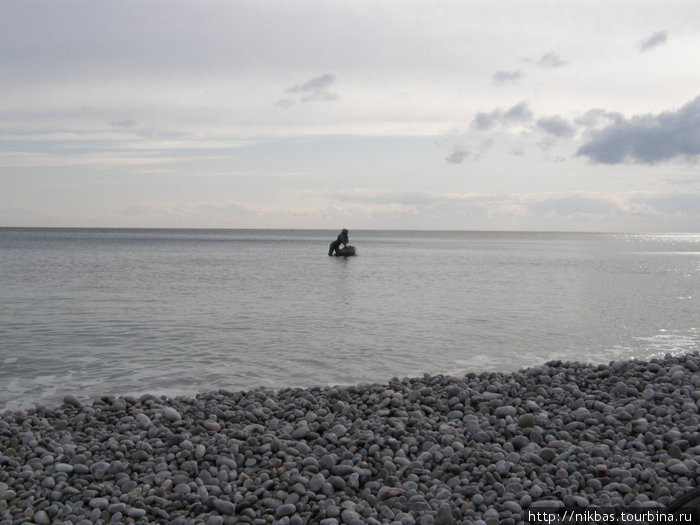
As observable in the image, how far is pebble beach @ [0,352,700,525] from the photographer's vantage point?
19.1ft

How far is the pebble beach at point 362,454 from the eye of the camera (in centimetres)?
581

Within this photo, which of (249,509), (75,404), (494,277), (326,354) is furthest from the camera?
Answer: (494,277)

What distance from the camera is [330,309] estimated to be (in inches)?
873

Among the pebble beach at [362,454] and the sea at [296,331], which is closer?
the pebble beach at [362,454]

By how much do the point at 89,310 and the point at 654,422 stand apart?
61.4 feet

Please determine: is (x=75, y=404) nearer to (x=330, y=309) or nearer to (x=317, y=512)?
(x=317, y=512)

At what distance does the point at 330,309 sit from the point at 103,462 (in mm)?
15585

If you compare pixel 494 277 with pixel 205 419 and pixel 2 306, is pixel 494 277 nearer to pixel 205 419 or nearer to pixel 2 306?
pixel 2 306

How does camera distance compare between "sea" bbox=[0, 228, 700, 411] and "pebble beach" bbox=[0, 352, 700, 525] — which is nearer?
"pebble beach" bbox=[0, 352, 700, 525]

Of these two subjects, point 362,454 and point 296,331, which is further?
point 296,331

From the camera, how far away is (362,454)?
22.7 feet

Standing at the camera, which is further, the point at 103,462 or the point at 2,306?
the point at 2,306

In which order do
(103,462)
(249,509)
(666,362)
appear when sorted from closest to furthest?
(249,509) < (103,462) < (666,362)

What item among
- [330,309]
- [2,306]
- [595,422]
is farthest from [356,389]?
[2,306]
